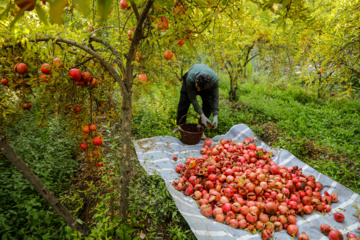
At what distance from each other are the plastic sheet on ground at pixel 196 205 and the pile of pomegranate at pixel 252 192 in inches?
3.2

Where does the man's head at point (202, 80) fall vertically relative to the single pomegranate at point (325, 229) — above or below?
above

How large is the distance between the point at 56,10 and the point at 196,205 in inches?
96.1

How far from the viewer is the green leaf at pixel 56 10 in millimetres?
450

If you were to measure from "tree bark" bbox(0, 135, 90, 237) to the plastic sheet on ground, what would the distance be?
1.03 meters

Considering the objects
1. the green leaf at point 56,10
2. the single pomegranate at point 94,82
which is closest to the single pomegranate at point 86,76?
the single pomegranate at point 94,82

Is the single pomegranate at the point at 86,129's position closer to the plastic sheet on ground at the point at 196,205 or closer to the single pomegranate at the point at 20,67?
the single pomegranate at the point at 20,67

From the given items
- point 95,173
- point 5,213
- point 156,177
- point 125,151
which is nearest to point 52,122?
point 95,173

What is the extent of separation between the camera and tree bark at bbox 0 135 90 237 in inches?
53.9

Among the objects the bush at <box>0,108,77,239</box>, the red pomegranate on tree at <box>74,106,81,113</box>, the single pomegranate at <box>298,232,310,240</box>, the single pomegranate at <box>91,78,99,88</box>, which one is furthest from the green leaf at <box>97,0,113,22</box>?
the single pomegranate at <box>298,232,310,240</box>

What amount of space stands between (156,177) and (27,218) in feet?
4.64

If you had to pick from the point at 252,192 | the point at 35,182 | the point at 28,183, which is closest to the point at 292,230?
the point at 252,192

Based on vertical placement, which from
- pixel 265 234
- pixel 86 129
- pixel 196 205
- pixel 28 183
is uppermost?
pixel 86 129

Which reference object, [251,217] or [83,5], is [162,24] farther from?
[251,217]

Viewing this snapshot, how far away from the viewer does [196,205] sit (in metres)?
2.46
